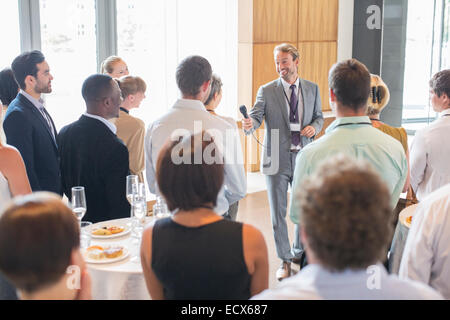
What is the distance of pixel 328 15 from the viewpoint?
25.5 feet

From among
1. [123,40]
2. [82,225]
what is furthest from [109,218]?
[123,40]

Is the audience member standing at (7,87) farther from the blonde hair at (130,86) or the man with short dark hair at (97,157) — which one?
the man with short dark hair at (97,157)

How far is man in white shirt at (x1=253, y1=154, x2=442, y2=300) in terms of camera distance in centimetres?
105

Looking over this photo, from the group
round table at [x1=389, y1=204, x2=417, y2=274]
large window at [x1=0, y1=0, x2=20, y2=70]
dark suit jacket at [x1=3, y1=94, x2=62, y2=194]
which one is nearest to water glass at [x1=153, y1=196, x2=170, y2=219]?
round table at [x1=389, y1=204, x2=417, y2=274]

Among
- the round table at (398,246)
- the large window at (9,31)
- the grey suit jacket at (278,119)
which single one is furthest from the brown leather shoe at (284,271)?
the large window at (9,31)

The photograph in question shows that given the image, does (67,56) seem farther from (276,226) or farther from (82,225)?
(82,225)

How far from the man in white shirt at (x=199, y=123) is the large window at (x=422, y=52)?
5.75m

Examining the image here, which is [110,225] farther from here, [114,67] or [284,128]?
[114,67]

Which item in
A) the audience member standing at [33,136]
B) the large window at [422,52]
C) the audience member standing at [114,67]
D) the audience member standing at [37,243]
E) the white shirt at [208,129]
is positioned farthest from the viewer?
the large window at [422,52]

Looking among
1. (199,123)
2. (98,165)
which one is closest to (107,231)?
(98,165)

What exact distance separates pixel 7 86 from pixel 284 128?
207 centimetres

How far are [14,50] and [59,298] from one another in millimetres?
4563

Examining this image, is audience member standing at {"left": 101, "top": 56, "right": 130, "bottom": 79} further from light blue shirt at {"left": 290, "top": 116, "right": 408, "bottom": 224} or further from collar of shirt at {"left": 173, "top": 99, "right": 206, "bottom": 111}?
light blue shirt at {"left": 290, "top": 116, "right": 408, "bottom": 224}

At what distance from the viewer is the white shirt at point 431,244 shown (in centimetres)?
166
